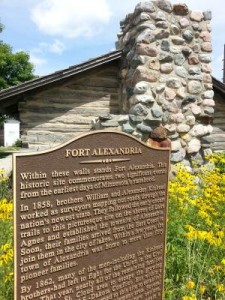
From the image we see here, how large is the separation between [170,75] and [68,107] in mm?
2302

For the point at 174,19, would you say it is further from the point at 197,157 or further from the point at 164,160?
the point at 164,160

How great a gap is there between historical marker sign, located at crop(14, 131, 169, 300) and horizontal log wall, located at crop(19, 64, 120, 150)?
4902mm

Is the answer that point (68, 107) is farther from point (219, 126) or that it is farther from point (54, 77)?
point (219, 126)

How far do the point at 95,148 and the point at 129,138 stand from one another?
1.26 ft

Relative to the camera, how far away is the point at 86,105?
7.99m

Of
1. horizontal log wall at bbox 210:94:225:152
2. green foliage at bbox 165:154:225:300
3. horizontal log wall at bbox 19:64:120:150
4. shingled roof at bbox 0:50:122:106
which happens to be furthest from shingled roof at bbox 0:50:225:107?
green foliage at bbox 165:154:225:300

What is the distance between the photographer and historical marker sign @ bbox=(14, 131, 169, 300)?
87.7 inches

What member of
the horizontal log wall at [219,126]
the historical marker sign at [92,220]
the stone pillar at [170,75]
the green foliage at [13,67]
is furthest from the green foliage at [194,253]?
the green foliage at [13,67]

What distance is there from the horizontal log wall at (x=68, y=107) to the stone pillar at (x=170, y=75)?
486mm

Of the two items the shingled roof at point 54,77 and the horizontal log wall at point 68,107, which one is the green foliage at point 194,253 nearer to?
the shingled roof at point 54,77

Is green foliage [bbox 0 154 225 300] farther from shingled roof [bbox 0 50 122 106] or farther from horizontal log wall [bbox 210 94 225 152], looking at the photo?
horizontal log wall [bbox 210 94 225 152]

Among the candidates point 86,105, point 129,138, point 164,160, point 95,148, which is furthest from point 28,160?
point 86,105

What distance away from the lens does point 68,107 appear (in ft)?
25.8

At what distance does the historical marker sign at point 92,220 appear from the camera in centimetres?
223
